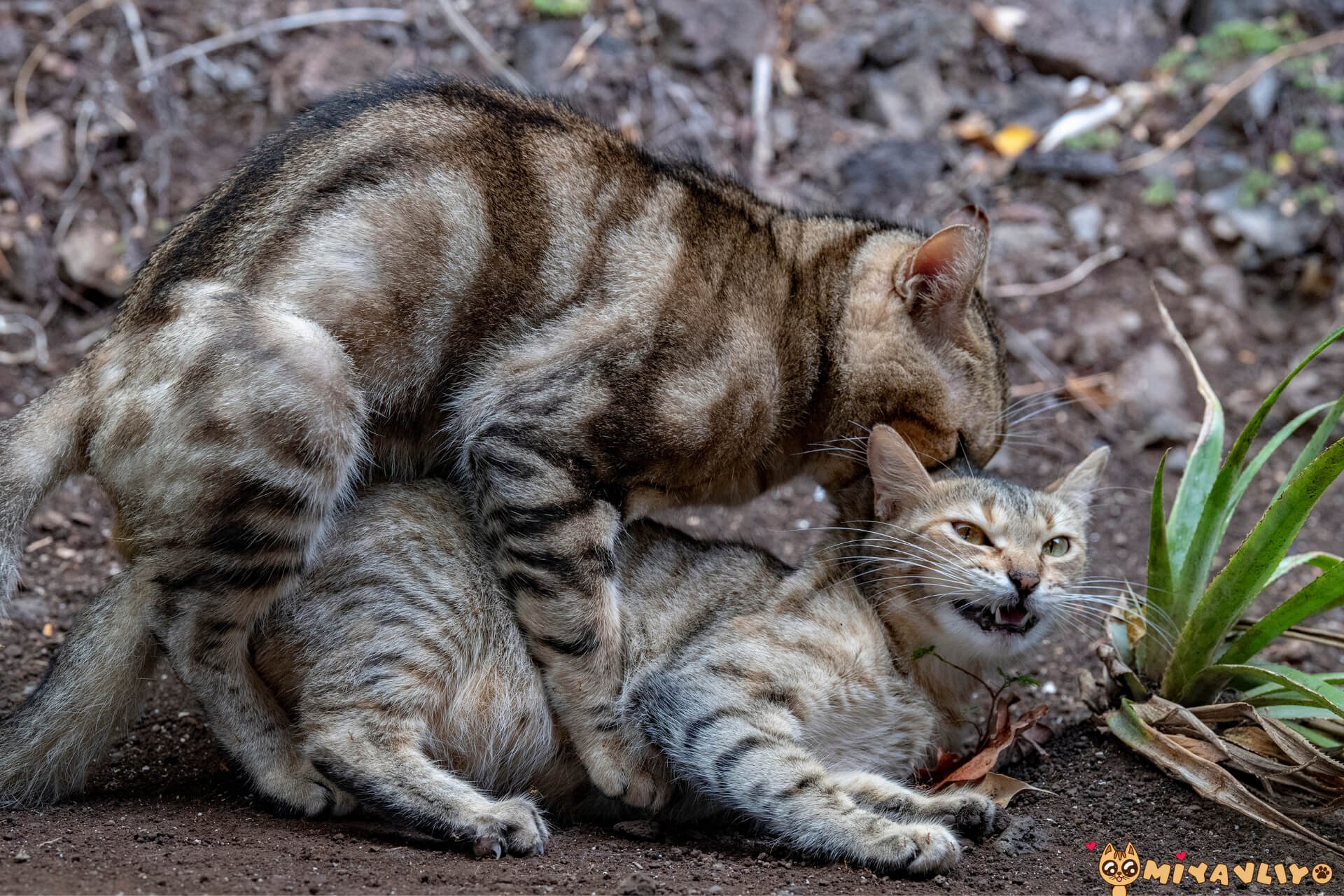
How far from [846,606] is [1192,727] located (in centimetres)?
104

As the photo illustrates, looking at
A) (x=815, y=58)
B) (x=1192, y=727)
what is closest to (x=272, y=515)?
(x=1192, y=727)

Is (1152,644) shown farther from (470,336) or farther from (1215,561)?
(470,336)

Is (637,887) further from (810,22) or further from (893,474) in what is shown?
(810,22)

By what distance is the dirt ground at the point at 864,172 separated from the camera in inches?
215

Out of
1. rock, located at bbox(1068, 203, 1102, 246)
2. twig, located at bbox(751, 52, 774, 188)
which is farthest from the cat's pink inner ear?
rock, located at bbox(1068, 203, 1102, 246)

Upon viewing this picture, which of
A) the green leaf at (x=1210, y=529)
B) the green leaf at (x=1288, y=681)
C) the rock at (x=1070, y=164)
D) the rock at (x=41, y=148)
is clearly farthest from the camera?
the rock at (x=1070, y=164)

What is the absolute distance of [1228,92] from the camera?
682cm

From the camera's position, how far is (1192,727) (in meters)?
3.39

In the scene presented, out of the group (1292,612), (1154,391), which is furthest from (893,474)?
(1154,391)

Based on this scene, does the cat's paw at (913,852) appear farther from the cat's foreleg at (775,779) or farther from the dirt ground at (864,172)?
the dirt ground at (864,172)

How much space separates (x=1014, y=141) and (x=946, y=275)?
353cm

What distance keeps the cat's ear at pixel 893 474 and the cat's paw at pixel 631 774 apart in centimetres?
101

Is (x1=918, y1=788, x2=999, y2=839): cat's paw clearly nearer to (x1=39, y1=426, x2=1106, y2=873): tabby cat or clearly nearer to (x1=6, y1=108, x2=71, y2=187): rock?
(x1=39, y1=426, x2=1106, y2=873): tabby cat

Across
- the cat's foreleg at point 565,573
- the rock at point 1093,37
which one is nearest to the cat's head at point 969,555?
the cat's foreleg at point 565,573
